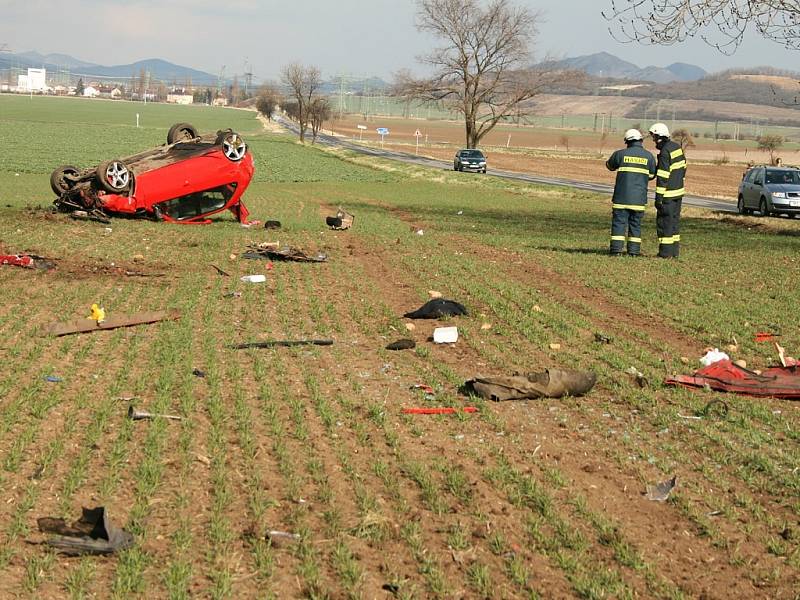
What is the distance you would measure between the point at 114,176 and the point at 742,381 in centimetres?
1471

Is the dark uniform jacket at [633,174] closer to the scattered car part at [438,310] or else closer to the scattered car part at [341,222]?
the scattered car part at [438,310]

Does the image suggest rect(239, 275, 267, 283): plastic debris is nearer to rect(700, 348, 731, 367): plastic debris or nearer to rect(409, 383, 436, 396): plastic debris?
rect(409, 383, 436, 396): plastic debris

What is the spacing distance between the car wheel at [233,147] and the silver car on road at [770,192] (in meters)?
17.5

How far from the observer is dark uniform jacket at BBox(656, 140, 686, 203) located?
16.6 m

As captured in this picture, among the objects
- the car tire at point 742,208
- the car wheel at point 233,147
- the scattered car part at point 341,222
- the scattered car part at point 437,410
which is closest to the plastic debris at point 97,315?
the scattered car part at point 437,410

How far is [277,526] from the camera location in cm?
529

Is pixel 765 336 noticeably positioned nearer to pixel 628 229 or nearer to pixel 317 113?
pixel 628 229

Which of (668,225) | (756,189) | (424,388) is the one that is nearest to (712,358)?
(424,388)

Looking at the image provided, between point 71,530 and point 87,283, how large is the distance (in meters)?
8.30

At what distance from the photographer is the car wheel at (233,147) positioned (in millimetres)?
21047

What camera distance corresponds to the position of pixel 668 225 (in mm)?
16984

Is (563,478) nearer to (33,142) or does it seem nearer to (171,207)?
(171,207)

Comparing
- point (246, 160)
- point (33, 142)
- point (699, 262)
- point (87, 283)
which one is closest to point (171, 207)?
point (246, 160)

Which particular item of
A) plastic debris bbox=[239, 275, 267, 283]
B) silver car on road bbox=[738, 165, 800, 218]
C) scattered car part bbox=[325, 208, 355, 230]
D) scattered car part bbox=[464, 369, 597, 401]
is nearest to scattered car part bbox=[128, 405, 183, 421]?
scattered car part bbox=[464, 369, 597, 401]
